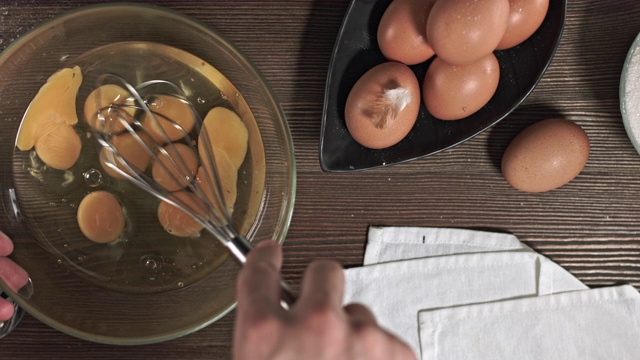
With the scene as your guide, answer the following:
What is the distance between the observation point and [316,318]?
0.29m

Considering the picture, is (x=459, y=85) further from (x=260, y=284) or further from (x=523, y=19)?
(x=260, y=284)

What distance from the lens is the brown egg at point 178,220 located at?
0.61m

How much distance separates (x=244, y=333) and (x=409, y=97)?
1.20 ft

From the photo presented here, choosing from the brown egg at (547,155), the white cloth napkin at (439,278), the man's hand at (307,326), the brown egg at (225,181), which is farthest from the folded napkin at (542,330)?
the man's hand at (307,326)

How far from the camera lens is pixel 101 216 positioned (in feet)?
2.03

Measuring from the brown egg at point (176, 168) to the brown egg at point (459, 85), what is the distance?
0.25 m

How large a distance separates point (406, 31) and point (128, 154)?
1.00 feet

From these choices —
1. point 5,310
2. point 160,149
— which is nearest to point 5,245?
point 5,310

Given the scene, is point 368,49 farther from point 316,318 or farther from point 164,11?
point 316,318

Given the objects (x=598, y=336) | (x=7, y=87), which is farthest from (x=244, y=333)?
(x=598, y=336)

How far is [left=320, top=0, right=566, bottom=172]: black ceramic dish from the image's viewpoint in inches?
24.8

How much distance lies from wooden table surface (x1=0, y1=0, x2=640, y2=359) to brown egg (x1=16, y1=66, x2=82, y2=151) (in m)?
0.11

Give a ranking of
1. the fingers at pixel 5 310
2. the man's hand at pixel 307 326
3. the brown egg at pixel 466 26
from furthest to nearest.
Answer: the fingers at pixel 5 310 → the brown egg at pixel 466 26 → the man's hand at pixel 307 326

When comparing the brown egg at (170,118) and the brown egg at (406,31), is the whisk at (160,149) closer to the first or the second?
the brown egg at (170,118)
